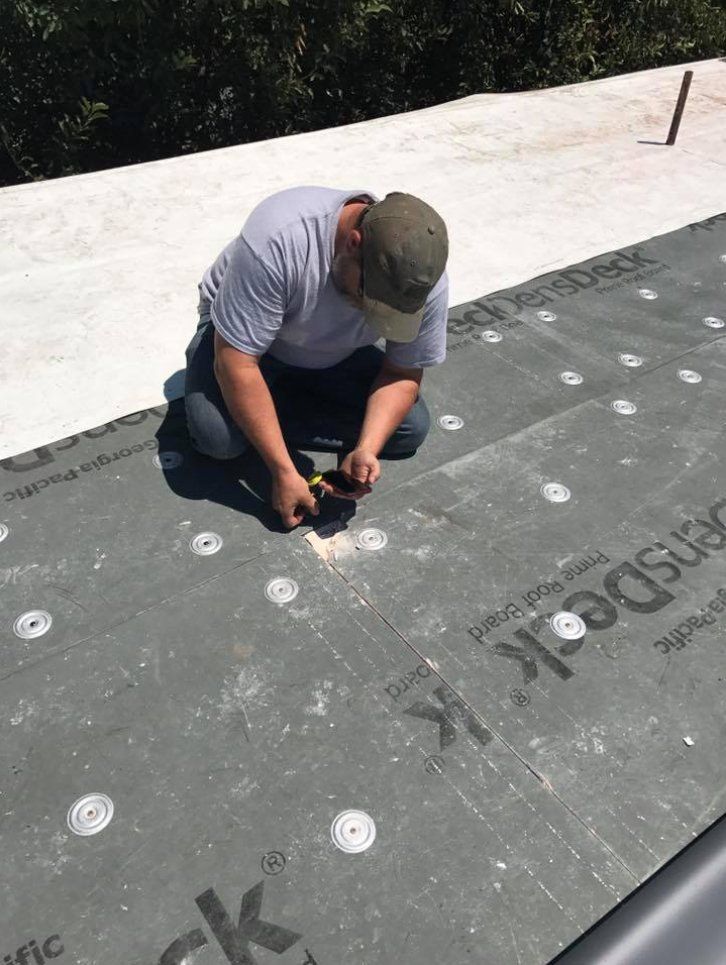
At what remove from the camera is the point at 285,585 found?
1988 mm

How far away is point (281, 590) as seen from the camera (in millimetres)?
1977

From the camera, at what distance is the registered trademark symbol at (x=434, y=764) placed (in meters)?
1.62

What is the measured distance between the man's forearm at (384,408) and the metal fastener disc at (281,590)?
1.29 ft

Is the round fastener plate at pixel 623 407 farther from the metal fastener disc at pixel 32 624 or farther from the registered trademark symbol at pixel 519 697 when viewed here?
the metal fastener disc at pixel 32 624

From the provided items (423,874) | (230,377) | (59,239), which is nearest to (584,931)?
(423,874)

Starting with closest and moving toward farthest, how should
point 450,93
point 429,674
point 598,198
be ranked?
point 429,674, point 598,198, point 450,93

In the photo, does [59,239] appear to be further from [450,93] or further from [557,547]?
[450,93]

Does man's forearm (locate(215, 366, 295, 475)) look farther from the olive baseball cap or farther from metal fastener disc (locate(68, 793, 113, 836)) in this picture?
metal fastener disc (locate(68, 793, 113, 836))

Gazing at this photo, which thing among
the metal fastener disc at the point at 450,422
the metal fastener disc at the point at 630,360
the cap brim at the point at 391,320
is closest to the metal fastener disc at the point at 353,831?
the cap brim at the point at 391,320

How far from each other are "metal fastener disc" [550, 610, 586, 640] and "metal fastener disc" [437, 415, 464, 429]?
79cm

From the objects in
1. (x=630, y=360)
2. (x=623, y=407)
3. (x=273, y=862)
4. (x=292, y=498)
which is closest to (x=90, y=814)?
(x=273, y=862)

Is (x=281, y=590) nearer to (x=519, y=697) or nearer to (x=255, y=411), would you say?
(x=255, y=411)

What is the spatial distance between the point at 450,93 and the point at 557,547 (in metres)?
6.28

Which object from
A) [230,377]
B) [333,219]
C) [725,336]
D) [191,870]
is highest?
[333,219]
